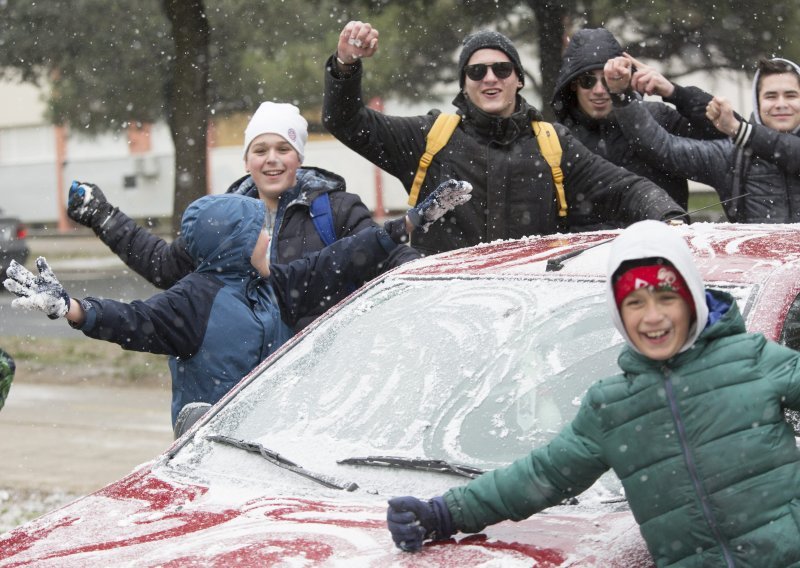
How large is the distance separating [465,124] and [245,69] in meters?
10.7

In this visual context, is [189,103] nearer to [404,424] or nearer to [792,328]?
[404,424]

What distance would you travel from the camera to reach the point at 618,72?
5.27 meters

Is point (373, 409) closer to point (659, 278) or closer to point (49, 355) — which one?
point (659, 278)

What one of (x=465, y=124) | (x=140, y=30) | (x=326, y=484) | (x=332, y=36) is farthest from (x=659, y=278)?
(x=140, y=30)

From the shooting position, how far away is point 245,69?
15.6m

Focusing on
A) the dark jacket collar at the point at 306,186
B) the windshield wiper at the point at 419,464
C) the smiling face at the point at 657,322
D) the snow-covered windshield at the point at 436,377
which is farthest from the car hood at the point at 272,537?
the dark jacket collar at the point at 306,186

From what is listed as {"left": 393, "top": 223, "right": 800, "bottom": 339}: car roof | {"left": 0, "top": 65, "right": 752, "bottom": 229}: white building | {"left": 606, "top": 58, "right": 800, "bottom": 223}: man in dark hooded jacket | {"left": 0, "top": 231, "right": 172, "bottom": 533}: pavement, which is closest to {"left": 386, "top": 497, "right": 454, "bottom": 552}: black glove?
{"left": 393, "top": 223, "right": 800, "bottom": 339}: car roof

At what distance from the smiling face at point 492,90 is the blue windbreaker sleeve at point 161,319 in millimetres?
1366

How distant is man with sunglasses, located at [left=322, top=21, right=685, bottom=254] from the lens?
5.20 m

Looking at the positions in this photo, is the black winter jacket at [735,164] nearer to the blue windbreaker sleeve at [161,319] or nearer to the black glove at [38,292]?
the blue windbreaker sleeve at [161,319]

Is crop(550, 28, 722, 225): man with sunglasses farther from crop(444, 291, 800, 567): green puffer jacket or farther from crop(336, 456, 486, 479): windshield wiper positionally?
crop(444, 291, 800, 567): green puffer jacket

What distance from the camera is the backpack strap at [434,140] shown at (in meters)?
5.30

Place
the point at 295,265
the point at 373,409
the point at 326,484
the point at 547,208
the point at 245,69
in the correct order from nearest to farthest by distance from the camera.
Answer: the point at 326,484 → the point at 373,409 → the point at 295,265 → the point at 547,208 → the point at 245,69

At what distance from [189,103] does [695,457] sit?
35.1 feet
